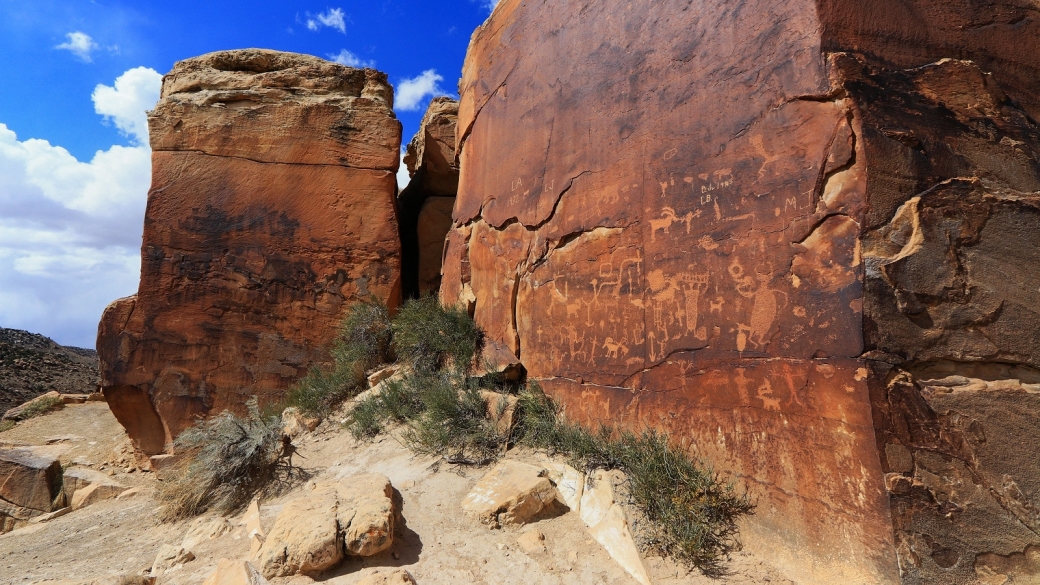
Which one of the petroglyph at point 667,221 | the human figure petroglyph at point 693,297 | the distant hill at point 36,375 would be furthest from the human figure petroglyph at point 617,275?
the distant hill at point 36,375

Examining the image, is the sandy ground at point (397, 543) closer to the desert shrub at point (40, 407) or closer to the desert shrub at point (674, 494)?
the desert shrub at point (674, 494)

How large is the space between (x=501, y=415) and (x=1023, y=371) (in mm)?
2885

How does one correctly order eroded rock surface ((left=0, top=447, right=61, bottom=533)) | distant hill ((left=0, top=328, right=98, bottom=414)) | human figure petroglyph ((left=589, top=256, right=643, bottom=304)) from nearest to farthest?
human figure petroglyph ((left=589, top=256, right=643, bottom=304)) < eroded rock surface ((left=0, top=447, right=61, bottom=533)) < distant hill ((left=0, top=328, right=98, bottom=414))

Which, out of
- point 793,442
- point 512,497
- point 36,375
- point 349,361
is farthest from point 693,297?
point 36,375

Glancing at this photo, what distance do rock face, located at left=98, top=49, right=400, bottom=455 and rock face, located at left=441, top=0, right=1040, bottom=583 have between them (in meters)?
3.89

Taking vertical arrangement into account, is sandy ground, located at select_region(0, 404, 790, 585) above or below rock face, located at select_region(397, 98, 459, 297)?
below

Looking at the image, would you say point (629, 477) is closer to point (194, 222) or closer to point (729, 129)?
point (729, 129)

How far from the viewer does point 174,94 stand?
7547mm

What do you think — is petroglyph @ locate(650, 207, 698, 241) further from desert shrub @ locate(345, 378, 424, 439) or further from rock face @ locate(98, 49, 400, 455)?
rock face @ locate(98, 49, 400, 455)

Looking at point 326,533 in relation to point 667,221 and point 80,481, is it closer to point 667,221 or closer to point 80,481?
point 667,221

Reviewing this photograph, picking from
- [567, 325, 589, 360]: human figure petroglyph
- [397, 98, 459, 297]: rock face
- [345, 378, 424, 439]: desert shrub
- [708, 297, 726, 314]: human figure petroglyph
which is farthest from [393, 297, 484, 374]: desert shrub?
[708, 297, 726, 314]: human figure petroglyph

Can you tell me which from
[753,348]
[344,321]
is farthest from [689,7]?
[344,321]

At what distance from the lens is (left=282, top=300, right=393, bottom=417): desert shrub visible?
5.88 m

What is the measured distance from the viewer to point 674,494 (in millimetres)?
3115
